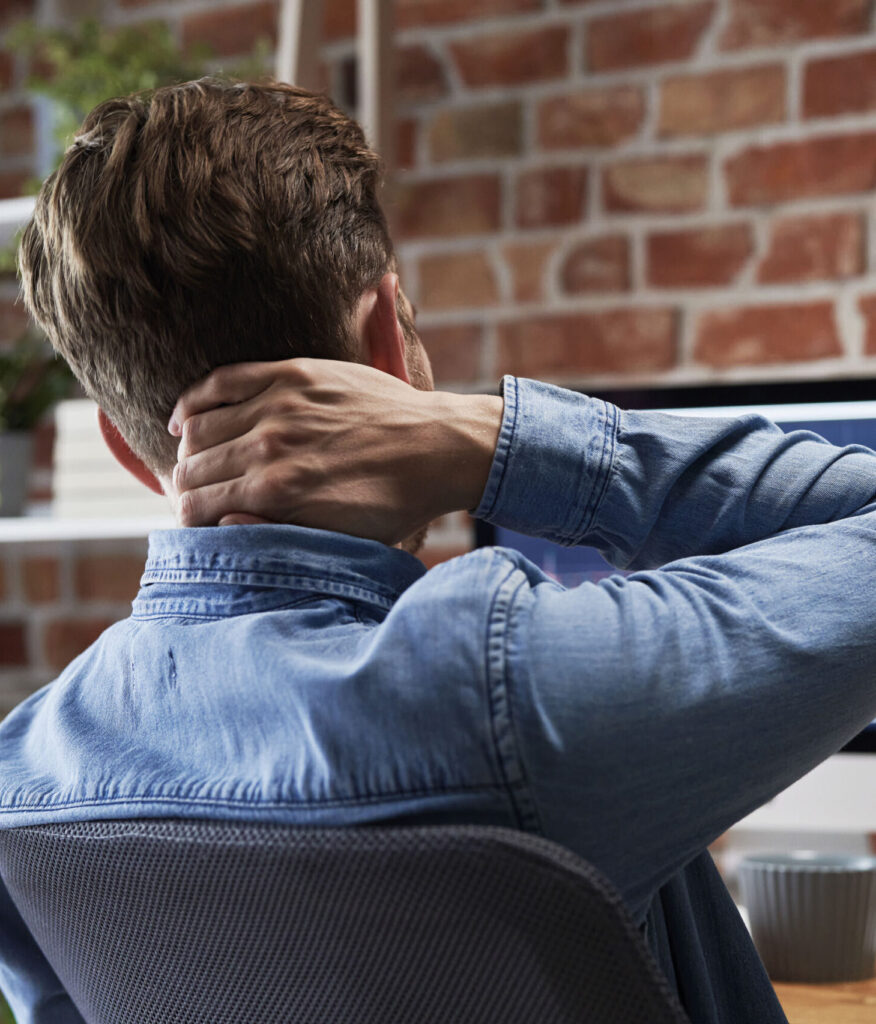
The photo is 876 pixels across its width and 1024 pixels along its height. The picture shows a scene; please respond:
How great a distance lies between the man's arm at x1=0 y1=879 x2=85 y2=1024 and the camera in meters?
0.73

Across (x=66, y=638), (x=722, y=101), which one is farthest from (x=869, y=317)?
(x=66, y=638)

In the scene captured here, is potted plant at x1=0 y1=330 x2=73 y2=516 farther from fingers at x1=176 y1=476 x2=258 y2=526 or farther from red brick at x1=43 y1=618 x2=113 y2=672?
fingers at x1=176 y1=476 x2=258 y2=526

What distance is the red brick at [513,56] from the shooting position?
1652mm

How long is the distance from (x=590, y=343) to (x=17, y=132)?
1131 millimetres

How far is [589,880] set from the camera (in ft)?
1.59

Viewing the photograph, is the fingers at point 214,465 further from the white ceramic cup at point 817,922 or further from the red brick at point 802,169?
the red brick at point 802,169

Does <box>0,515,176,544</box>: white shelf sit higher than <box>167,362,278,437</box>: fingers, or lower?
lower

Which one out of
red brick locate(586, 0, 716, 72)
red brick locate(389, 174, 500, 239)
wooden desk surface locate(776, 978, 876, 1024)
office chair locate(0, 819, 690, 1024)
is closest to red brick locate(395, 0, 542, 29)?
red brick locate(586, 0, 716, 72)

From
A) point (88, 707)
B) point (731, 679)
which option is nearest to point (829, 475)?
point (731, 679)

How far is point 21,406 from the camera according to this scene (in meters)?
1.75

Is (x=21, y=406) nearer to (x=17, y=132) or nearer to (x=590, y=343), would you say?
(x=17, y=132)

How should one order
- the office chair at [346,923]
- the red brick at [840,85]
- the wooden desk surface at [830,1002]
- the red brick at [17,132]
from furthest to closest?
1. the red brick at [17,132]
2. the red brick at [840,85]
3. the wooden desk surface at [830,1002]
4. the office chair at [346,923]

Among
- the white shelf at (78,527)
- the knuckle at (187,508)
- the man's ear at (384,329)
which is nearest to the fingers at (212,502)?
the knuckle at (187,508)

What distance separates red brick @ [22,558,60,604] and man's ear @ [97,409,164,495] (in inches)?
49.4
